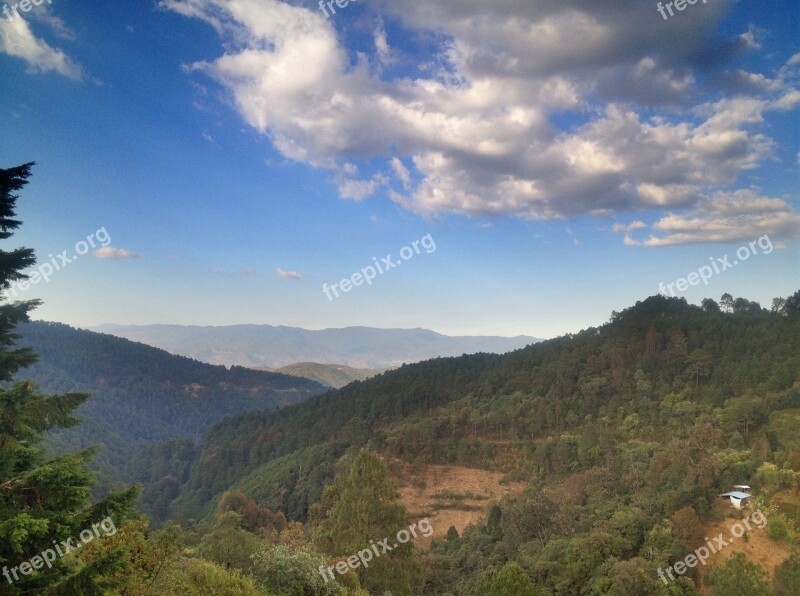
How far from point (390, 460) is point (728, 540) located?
157 feet

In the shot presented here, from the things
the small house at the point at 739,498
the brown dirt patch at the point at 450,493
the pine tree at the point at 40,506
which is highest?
the pine tree at the point at 40,506

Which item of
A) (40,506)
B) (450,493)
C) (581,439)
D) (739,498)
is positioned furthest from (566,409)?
(40,506)

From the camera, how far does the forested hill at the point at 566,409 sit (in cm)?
4229

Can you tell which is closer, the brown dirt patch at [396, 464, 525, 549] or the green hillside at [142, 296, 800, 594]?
the green hillside at [142, 296, 800, 594]

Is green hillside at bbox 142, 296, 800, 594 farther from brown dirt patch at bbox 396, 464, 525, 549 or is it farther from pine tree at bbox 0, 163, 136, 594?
pine tree at bbox 0, 163, 136, 594

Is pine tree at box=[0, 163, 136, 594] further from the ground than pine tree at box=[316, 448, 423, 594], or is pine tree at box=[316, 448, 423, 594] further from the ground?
pine tree at box=[0, 163, 136, 594]

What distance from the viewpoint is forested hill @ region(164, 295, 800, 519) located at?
139 ft

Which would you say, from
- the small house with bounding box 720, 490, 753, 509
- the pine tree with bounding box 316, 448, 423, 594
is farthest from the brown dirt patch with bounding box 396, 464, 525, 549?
the small house with bounding box 720, 490, 753, 509

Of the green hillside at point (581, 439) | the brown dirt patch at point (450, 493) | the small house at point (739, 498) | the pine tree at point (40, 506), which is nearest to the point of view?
the pine tree at point (40, 506)

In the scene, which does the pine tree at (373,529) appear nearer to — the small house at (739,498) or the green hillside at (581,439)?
the green hillside at (581,439)

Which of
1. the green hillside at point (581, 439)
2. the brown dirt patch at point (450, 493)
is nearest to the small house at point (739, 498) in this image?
the green hillside at point (581, 439)

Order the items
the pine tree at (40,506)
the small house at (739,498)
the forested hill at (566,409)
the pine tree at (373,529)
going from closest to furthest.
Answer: the pine tree at (40,506)
the small house at (739,498)
the pine tree at (373,529)
the forested hill at (566,409)

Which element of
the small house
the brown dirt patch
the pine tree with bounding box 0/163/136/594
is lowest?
the brown dirt patch

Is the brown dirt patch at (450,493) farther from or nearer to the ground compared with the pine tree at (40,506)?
nearer to the ground
